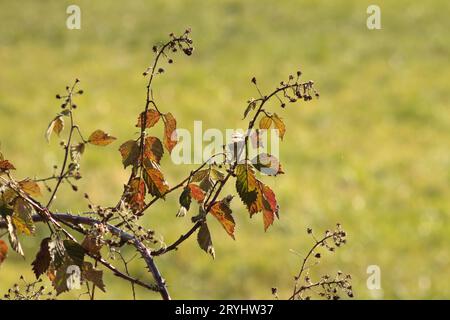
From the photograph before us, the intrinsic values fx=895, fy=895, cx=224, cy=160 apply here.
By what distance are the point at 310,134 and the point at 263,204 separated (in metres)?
9.16

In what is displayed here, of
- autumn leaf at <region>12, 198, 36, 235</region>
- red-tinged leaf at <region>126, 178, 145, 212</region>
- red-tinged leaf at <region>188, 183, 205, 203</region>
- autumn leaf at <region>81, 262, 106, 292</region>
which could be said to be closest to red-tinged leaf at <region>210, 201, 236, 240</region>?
red-tinged leaf at <region>188, 183, 205, 203</region>

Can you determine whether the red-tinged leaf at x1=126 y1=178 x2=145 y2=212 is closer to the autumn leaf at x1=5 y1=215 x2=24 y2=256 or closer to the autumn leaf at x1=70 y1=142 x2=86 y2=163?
the autumn leaf at x1=70 y1=142 x2=86 y2=163

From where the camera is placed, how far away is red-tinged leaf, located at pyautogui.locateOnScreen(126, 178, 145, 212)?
2137 millimetres

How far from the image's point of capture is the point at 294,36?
14430 mm

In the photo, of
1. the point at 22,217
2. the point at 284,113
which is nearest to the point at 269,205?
the point at 22,217

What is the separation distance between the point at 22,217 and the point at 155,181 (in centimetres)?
34

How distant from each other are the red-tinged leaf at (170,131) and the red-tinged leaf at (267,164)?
25cm

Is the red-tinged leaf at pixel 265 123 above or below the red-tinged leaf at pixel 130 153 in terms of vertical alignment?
above

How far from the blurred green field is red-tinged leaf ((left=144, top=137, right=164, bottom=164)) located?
527cm

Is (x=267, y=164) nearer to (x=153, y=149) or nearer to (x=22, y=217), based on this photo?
(x=153, y=149)

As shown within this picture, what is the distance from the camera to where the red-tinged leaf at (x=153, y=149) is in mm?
2184

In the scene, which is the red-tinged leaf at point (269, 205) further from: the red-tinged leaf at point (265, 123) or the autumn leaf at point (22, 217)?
the autumn leaf at point (22, 217)

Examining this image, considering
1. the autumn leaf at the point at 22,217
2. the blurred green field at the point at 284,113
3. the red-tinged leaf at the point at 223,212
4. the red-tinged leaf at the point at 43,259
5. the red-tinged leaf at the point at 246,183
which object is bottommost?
the red-tinged leaf at the point at 43,259

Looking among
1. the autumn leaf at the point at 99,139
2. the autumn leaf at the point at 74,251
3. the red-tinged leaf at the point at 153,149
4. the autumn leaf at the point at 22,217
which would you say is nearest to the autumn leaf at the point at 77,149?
the autumn leaf at the point at 99,139
